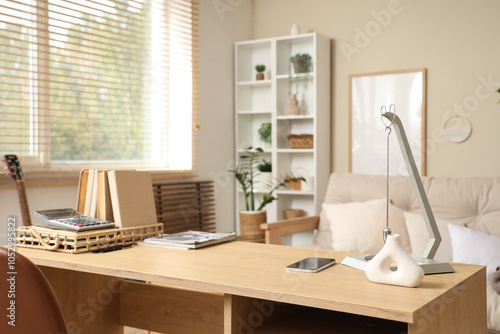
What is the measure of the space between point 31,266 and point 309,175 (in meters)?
3.49

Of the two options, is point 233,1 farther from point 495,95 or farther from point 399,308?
point 399,308

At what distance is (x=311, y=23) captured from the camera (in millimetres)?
4469

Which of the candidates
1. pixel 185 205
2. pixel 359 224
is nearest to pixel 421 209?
pixel 359 224

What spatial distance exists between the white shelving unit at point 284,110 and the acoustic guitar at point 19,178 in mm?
2072

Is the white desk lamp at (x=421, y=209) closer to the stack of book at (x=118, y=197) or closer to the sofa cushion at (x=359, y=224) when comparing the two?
the stack of book at (x=118, y=197)

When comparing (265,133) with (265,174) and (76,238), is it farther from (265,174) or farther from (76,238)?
(76,238)

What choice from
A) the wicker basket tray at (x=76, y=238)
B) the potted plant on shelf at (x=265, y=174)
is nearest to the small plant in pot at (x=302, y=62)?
the potted plant on shelf at (x=265, y=174)

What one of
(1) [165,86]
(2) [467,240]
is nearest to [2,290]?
(2) [467,240]

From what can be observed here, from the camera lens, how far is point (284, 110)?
4461mm

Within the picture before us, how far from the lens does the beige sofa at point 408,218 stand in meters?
2.65

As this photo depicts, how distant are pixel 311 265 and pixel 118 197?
77 cm

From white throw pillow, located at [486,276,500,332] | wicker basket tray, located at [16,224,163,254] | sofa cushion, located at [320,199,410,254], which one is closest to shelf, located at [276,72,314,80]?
sofa cushion, located at [320,199,410,254]

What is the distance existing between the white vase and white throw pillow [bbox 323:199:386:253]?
1.88 metres

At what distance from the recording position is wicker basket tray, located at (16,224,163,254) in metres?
1.65
